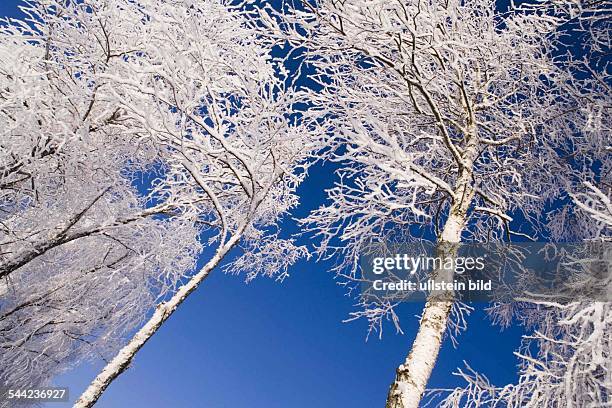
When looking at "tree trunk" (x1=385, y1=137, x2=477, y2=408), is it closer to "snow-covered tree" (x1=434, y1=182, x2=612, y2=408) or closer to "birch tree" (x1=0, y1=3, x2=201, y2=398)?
"snow-covered tree" (x1=434, y1=182, x2=612, y2=408)

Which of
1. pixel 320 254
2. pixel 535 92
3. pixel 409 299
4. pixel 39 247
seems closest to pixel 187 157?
pixel 320 254

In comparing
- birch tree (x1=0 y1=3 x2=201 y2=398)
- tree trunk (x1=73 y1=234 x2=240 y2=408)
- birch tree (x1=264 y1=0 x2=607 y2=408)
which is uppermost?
birch tree (x1=264 y1=0 x2=607 y2=408)

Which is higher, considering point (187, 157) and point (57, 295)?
point (187, 157)

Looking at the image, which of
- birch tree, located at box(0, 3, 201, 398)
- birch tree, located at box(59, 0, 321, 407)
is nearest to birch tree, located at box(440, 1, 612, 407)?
birch tree, located at box(59, 0, 321, 407)

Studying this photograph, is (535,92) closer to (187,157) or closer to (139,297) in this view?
(187,157)

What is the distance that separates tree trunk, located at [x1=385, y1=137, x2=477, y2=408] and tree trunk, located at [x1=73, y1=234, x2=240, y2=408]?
8.48 ft

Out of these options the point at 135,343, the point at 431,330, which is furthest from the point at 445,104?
the point at 135,343

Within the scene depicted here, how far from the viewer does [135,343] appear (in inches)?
199

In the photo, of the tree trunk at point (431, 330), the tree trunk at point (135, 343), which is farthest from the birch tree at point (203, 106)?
the tree trunk at point (431, 330)

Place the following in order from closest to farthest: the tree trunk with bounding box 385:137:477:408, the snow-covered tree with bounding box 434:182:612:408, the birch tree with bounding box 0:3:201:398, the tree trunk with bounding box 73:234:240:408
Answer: the snow-covered tree with bounding box 434:182:612:408
the tree trunk with bounding box 385:137:477:408
the tree trunk with bounding box 73:234:240:408
the birch tree with bounding box 0:3:201:398

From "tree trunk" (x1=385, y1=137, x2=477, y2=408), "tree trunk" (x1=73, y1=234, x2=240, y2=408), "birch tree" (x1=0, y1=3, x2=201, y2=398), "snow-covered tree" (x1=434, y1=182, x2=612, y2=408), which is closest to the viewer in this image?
"snow-covered tree" (x1=434, y1=182, x2=612, y2=408)

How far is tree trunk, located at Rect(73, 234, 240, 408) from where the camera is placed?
482 cm

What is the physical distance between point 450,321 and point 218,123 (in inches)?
161

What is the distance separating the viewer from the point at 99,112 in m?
7.02
